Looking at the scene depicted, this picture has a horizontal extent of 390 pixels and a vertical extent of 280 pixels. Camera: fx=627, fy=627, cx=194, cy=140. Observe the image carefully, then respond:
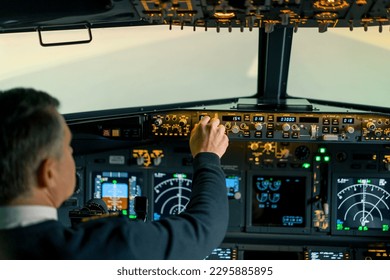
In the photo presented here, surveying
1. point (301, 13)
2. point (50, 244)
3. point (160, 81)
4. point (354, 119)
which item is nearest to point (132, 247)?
Answer: point (50, 244)

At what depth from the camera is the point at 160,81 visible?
582cm

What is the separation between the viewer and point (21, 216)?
174 centimetres

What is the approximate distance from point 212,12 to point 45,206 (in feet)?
4.11

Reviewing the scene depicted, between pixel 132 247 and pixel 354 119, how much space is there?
11.6ft

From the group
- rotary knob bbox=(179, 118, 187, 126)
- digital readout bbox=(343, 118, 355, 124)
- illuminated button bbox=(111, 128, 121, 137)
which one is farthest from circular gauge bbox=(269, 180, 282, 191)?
illuminated button bbox=(111, 128, 121, 137)

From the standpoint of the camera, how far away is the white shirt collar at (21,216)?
1.73m

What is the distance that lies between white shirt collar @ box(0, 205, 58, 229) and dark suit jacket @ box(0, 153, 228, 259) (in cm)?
2

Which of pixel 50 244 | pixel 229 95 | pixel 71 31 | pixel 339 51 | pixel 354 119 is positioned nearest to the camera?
pixel 50 244

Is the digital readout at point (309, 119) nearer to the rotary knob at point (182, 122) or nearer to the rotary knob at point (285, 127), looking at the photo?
the rotary knob at point (285, 127)

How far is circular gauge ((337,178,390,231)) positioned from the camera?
5461mm

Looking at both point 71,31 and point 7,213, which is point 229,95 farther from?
point 7,213

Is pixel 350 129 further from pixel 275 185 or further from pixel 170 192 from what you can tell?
pixel 170 192

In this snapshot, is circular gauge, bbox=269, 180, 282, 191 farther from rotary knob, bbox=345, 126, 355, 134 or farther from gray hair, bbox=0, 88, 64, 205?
gray hair, bbox=0, 88, 64, 205

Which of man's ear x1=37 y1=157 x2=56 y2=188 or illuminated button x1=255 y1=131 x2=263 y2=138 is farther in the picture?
illuminated button x1=255 y1=131 x2=263 y2=138
